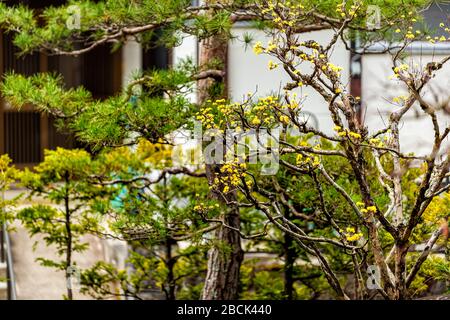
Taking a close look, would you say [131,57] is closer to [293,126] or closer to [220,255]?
[220,255]

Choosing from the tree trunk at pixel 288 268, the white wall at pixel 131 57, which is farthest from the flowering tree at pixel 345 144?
the white wall at pixel 131 57

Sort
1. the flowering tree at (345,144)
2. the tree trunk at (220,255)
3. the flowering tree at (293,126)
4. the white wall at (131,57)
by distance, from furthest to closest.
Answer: the white wall at (131,57) → the tree trunk at (220,255) → the flowering tree at (293,126) → the flowering tree at (345,144)

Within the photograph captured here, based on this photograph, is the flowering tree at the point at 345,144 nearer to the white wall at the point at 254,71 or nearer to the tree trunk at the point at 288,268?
the tree trunk at the point at 288,268

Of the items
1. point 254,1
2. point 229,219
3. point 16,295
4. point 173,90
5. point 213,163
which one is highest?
point 254,1

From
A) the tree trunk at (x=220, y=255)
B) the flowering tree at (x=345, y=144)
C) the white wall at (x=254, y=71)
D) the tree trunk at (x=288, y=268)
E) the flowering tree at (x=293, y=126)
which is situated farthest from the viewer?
the white wall at (x=254, y=71)

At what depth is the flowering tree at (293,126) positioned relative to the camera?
6.56 m

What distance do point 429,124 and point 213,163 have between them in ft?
15.5

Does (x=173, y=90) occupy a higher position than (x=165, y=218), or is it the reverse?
(x=173, y=90)

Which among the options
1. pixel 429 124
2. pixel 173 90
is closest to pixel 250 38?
pixel 173 90

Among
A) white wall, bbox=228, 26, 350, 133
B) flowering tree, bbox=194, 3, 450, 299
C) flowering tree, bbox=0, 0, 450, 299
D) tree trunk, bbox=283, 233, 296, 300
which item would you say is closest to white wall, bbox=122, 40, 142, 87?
white wall, bbox=228, 26, 350, 133

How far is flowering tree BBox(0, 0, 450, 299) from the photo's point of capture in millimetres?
6562

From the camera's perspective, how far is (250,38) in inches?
336

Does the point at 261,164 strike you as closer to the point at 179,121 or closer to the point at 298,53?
the point at 179,121

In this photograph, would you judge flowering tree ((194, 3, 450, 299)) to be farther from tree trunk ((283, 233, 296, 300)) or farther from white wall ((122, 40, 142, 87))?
white wall ((122, 40, 142, 87))
